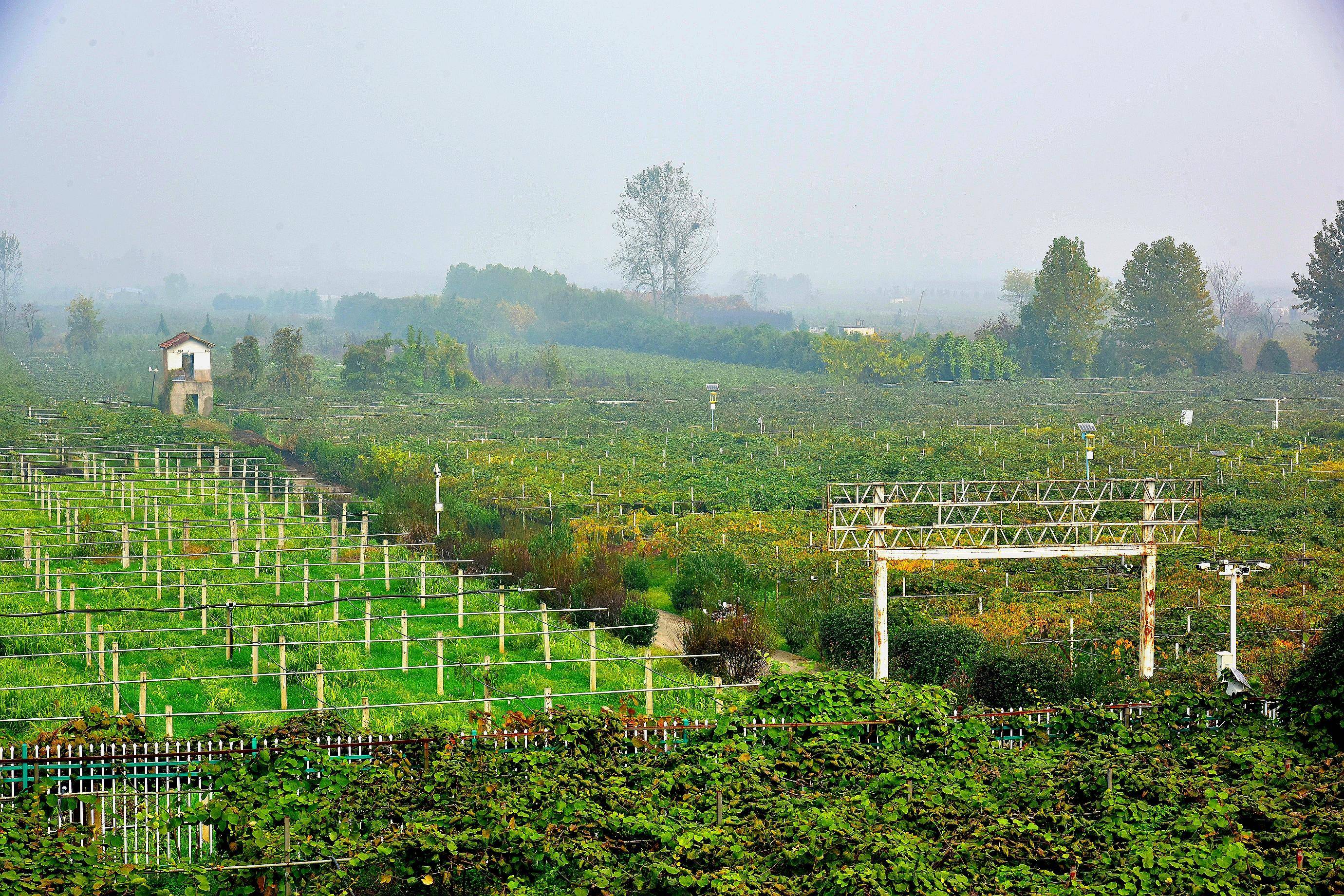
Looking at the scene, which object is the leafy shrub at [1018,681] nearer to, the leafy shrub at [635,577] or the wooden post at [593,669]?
the wooden post at [593,669]

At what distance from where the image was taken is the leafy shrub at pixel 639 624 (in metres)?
24.6

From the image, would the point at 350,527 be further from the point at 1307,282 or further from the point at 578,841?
the point at 1307,282

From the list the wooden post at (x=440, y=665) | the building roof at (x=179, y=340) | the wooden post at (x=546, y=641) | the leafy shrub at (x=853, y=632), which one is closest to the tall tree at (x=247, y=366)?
the building roof at (x=179, y=340)

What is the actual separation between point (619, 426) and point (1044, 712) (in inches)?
2112

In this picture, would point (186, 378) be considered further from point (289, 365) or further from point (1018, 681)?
point (1018, 681)

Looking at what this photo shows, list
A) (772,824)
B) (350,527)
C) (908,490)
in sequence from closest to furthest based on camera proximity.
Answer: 1. (772,824)
2. (350,527)
3. (908,490)

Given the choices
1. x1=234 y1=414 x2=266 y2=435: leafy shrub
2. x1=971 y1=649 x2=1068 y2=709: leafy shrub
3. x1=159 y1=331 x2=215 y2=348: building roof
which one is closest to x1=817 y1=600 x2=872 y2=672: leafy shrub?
x1=971 y1=649 x2=1068 y2=709: leafy shrub

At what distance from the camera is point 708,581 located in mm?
28906

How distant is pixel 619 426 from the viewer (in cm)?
6850

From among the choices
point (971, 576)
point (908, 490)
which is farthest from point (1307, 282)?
point (971, 576)

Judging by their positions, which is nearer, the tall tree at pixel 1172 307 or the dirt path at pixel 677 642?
the dirt path at pixel 677 642

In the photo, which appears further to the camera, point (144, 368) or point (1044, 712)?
point (144, 368)

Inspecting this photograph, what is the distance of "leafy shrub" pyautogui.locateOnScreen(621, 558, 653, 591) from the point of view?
29406 mm

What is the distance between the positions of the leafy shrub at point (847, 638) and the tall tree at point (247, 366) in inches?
2357
